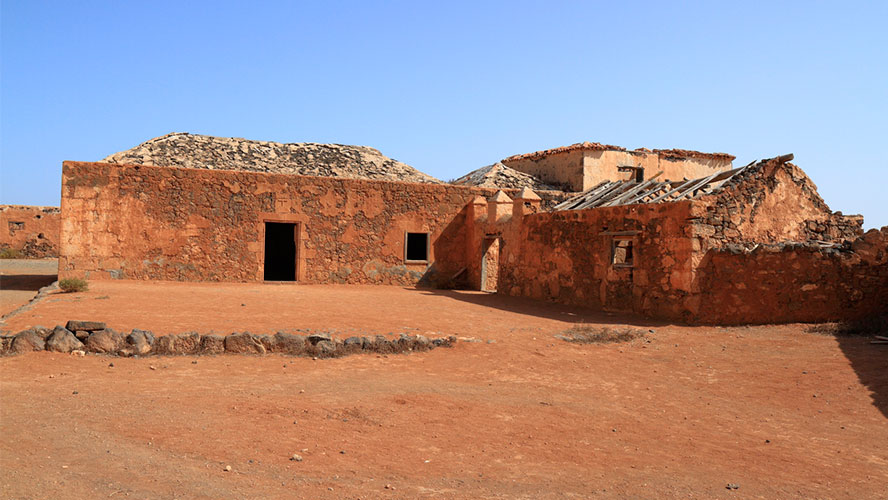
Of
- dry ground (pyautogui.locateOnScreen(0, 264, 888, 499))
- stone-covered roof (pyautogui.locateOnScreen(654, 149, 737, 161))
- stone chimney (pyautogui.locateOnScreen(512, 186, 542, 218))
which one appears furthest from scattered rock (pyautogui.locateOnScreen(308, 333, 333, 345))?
stone-covered roof (pyautogui.locateOnScreen(654, 149, 737, 161))

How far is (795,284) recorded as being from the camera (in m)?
10.6

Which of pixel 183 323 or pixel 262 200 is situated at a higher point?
pixel 262 200

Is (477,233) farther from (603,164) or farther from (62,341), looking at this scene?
(62,341)

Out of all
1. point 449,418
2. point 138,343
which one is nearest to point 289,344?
point 138,343

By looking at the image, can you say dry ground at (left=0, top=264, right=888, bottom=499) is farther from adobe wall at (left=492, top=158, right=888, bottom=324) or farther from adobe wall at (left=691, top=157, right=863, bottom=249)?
adobe wall at (left=691, top=157, right=863, bottom=249)

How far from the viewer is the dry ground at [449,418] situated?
163 inches

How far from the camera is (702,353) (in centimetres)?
888

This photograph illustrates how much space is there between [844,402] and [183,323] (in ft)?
25.6

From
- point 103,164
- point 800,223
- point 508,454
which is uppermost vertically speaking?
point 103,164

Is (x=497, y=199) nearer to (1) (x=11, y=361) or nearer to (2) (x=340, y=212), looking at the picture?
(2) (x=340, y=212)

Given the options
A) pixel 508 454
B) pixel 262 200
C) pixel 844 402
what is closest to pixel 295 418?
pixel 508 454

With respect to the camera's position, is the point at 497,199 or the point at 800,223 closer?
the point at 800,223

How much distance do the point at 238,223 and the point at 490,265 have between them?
6.75 metres

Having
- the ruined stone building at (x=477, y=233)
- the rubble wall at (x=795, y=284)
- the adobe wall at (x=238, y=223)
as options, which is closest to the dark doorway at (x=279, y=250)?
the ruined stone building at (x=477, y=233)
